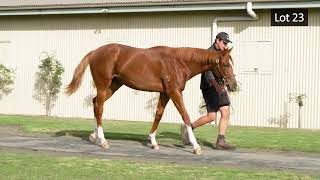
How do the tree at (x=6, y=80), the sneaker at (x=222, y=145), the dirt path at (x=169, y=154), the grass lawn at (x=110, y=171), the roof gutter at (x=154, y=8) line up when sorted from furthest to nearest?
the tree at (x=6, y=80), the roof gutter at (x=154, y=8), the sneaker at (x=222, y=145), the dirt path at (x=169, y=154), the grass lawn at (x=110, y=171)

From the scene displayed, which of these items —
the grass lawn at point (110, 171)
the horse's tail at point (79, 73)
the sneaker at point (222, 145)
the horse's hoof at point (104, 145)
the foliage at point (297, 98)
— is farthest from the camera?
the foliage at point (297, 98)

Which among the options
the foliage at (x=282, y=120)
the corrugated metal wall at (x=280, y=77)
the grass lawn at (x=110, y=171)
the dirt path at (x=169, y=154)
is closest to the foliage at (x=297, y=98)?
the corrugated metal wall at (x=280, y=77)

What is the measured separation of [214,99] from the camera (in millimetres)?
11477

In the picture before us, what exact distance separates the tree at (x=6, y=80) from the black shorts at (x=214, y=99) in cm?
1105

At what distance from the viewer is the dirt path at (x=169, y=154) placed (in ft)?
31.8

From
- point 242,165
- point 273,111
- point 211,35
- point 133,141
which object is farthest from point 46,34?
point 242,165

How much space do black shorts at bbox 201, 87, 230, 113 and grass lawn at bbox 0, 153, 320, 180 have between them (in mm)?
2357

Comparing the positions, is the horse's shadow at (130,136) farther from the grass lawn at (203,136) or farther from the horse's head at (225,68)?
the horse's head at (225,68)

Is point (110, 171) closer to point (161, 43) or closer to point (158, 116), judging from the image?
point (158, 116)

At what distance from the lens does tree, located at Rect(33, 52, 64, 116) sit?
20.3 m

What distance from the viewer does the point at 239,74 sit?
18016mm

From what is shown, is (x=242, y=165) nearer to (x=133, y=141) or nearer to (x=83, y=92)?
(x=133, y=141)

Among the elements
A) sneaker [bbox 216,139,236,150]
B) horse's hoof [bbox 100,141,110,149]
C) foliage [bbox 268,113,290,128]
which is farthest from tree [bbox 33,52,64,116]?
sneaker [bbox 216,139,236,150]

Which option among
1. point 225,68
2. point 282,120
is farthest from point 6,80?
point 225,68
